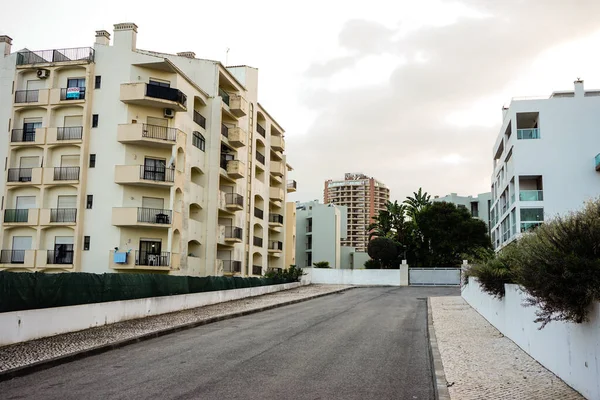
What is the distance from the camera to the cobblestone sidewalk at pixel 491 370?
8266 mm

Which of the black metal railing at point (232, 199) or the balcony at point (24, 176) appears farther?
the black metal railing at point (232, 199)

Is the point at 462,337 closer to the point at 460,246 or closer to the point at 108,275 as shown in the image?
the point at 108,275

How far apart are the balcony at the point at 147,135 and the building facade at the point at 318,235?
59.8 meters

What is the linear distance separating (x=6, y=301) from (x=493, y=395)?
38.0ft

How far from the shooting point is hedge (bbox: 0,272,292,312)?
13883 mm

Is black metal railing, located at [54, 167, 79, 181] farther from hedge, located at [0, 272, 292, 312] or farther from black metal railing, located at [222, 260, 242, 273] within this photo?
hedge, located at [0, 272, 292, 312]

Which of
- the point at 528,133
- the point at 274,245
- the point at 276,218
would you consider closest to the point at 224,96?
the point at 276,218

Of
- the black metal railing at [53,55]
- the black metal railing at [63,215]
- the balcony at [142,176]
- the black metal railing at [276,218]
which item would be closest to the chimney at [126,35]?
the black metal railing at [53,55]

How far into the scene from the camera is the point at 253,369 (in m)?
10.4

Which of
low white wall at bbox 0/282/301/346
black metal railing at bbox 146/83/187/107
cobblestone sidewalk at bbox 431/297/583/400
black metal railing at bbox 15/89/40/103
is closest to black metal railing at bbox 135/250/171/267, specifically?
low white wall at bbox 0/282/301/346

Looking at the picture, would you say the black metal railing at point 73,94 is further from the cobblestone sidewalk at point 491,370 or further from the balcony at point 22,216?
the cobblestone sidewalk at point 491,370

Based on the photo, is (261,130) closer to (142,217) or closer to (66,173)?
(142,217)

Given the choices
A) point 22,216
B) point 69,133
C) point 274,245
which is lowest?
point 274,245

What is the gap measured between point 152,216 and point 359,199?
138m
